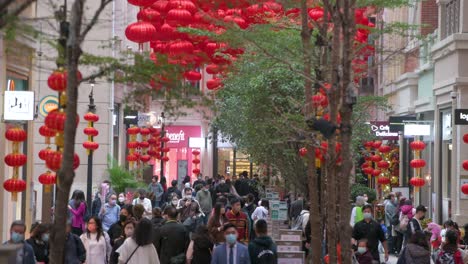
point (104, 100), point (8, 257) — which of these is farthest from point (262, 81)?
point (8, 257)

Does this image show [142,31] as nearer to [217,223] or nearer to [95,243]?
[217,223]

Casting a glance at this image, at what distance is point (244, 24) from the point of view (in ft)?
78.4

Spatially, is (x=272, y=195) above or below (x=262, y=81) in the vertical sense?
below

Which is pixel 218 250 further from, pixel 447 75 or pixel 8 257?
pixel 447 75

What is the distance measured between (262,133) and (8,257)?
20926mm

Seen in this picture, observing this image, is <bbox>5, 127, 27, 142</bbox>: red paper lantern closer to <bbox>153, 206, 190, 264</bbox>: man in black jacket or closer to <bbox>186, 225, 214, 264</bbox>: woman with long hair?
<bbox>153, 206, 190, 264</bbox>: man in black jacket

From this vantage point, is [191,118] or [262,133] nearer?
[262,133]

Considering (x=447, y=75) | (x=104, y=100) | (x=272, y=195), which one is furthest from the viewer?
(x=272, y=195)

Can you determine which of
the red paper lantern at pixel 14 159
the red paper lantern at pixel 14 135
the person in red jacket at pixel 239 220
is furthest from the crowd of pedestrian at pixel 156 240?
the red paper lantern at pixel 14 135

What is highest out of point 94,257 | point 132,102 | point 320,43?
point 320,43

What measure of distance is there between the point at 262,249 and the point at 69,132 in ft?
20.0

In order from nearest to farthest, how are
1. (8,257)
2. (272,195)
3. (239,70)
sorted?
1. (8,257)
2. (239,70)
3. (272,195)

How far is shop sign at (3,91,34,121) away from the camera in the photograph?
74.3 feet

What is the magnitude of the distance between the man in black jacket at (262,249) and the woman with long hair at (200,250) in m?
0.66
